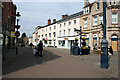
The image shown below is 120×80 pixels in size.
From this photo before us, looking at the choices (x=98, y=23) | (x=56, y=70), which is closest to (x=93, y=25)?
(x=98, y=23)

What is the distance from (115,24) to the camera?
949 inches

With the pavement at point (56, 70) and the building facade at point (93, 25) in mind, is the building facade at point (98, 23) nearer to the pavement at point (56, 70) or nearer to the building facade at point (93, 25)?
the building facade at point (93, 25)

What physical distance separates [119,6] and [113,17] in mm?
2480

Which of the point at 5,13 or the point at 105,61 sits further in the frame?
the point at 5,13

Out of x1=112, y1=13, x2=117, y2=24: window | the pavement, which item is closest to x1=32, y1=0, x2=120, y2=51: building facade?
x1=112, y1=13, x2=117, y2=24: window

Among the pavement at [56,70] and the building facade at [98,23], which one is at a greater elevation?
the building facade at [98,23]

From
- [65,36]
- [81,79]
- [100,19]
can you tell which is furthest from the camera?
[65,36]

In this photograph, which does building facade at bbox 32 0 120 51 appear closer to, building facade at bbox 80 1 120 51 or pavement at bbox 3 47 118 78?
building facade at bbox 80 1 120 51

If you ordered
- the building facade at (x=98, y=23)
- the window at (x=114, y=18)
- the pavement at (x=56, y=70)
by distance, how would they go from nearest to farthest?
1. the pavement at (x=56, y=70)
2. the building facade at (x=98, y=23)
3. the window at (x=114, y=18)

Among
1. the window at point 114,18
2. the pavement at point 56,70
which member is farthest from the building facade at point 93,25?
the pavement at point 56,70

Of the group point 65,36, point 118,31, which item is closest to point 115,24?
point 118,31

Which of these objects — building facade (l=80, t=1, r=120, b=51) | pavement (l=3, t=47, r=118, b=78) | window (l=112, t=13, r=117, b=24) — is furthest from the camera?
window (l=112, t=13, r=117, b=24)

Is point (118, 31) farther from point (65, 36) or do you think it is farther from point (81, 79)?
point (81, 79)

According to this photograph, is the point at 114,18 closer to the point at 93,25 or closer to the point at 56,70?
the point at 93,25
